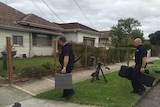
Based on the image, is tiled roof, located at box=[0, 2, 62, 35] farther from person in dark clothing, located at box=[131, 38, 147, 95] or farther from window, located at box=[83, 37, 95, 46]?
person in dark clothing, located at box=[131, 38, 147, 95]

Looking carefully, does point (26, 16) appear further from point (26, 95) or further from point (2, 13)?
point (26, 95)

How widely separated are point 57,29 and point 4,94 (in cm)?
1986

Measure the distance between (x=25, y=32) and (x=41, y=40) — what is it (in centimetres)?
214

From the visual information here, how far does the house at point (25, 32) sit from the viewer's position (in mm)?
20438

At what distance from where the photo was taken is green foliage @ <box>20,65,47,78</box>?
33.3ft

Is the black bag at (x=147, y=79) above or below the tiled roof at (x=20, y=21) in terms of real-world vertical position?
below

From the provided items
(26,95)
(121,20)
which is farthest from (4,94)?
(121,20)

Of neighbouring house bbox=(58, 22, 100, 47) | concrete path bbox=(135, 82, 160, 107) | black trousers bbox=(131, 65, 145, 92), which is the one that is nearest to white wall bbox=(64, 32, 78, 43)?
neighbouring house bbox=(58, 22, 100, 47)

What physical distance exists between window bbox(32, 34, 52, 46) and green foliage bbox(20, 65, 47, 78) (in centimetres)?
1233

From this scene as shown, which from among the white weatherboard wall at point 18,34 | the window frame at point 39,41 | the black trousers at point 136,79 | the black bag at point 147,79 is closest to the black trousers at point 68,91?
the black trousers at point 136,79

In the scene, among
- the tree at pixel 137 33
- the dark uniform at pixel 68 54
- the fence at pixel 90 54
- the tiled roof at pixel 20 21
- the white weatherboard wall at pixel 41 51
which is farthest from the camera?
the tree at pixel 137 33

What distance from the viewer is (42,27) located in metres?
24.7

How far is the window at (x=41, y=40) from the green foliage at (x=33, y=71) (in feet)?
40.4

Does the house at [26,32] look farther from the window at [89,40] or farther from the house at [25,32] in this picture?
the window at [89,40]
